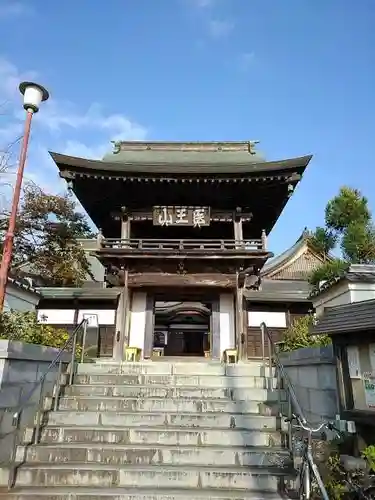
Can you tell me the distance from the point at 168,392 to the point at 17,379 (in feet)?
9.01

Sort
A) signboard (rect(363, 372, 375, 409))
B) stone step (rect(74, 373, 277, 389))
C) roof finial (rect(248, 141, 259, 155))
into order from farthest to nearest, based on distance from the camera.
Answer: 1. roof finial (rect(248, 141, 259, 155))
2. stone step (rect(74, 373, 277, 389))
3. signboard (rect(363, 372, 375, 409))

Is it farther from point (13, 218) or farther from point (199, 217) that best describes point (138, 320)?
point (13, 218)

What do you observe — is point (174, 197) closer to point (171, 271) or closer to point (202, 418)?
point (171, 271)

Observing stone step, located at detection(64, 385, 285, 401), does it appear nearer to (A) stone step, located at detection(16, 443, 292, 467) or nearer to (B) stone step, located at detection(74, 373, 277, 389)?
(B) stone step, located at detection(74, 373, 277, 389)

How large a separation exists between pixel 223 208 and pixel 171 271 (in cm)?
320

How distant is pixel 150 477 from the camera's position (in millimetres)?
4715

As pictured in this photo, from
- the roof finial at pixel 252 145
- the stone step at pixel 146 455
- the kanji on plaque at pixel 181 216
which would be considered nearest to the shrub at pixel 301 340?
the stone step at pixel 146 455

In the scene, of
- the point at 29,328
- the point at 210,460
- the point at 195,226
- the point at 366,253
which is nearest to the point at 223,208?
the point at 195,226

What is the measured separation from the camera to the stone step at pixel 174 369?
791 centimetres

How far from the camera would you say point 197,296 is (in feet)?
44.0

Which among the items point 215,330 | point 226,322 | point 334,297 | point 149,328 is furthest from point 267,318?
point 149,328

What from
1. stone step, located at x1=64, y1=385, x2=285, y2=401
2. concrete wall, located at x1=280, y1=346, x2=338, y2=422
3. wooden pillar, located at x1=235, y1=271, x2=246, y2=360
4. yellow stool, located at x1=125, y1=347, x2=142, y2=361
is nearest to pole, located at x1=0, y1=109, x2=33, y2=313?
stone step, located at x1=64, y1=385, x2=285, y2=401

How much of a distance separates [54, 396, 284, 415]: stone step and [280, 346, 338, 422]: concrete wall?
2.03 ft

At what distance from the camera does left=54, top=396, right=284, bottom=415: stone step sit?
6285 millimetres
